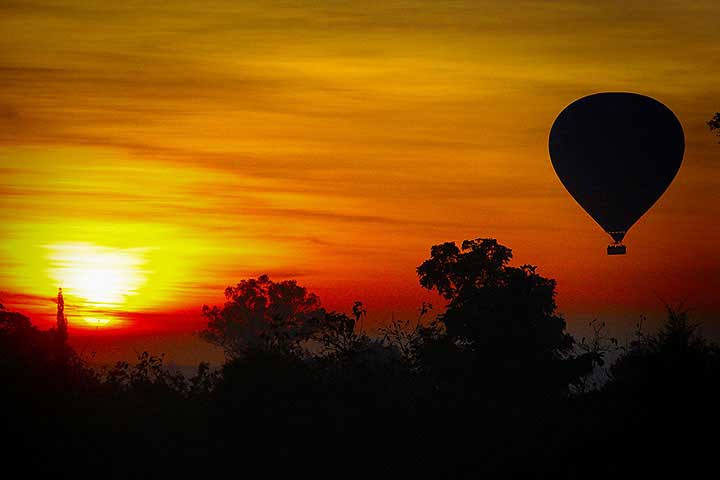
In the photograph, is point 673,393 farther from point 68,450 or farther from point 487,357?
point 487,357

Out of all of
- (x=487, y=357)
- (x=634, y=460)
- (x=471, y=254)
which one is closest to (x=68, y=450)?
(x=634, y=460)

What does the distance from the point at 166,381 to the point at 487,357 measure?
23.2 meters

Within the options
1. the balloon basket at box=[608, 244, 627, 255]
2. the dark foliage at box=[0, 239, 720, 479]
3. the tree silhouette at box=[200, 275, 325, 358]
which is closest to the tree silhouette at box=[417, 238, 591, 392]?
the balloon basket at box=[608, 244, 627, 255]

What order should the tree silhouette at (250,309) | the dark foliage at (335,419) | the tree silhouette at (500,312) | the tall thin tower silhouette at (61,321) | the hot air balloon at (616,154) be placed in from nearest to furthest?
the dark foliage at (335,419), the tall thin tower silhouette at (61,321), the tree silhouette at (500,312), the hot air balloon at (616,154), the tree silhouette at (250,309)

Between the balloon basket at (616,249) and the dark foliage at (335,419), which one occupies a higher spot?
the balloon basket at (616,249)

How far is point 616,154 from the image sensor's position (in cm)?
8056

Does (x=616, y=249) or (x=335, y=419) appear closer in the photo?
(x=335, y=419)

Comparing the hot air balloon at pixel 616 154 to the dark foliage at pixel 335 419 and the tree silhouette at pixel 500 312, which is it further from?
the dark foliage at pixel 335 419

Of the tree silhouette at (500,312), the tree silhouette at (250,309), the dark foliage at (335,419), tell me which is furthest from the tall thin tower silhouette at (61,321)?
the tree silhouette at (250,309)

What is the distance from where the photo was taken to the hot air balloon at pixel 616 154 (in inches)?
3100

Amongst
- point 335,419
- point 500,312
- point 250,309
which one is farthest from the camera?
point 250,309

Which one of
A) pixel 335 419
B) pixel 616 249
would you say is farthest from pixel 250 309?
pixel 335 419

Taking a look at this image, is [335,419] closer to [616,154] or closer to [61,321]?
[61,321]

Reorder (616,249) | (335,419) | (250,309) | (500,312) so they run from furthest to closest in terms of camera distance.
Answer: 1. (250,309)
2. (616,249)
3. (500,312)
4. (335,419)
